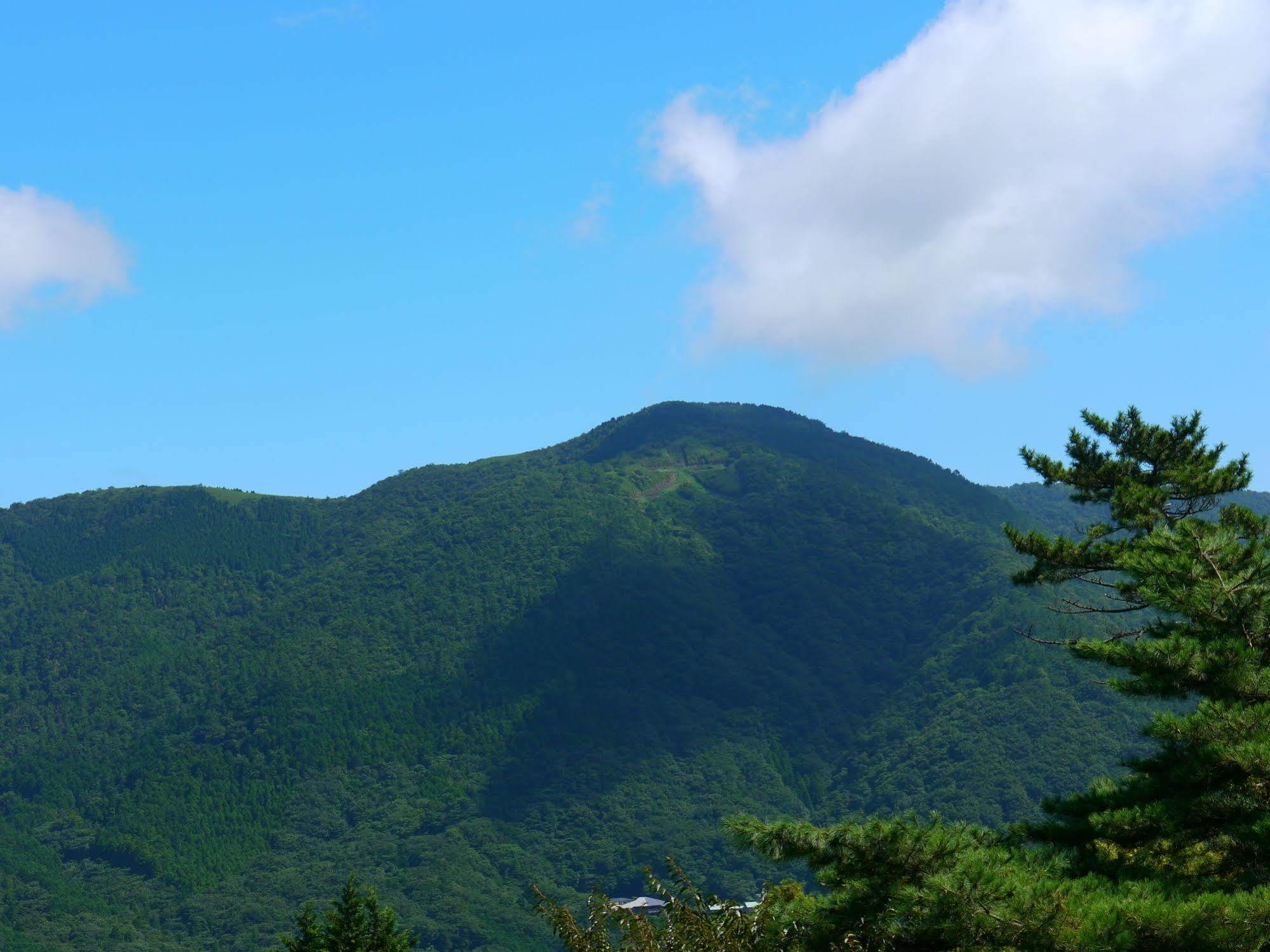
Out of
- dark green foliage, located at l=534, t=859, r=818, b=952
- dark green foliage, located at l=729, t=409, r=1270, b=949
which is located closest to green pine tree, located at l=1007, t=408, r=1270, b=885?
dark green foliage, located at l=729, t=409, r=1270, b=949

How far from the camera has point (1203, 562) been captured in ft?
48.3

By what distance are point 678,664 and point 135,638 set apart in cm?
7566

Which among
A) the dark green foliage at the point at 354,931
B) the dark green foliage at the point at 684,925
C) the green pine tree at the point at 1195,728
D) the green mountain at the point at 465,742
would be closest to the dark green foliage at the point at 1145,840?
the green pine tree at the point at 1195,728

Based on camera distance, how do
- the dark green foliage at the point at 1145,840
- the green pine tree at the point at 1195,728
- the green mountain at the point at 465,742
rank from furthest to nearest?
the green mountain at the point at 465,742 < the green pine tree at the point at 1195,728 < the dark green foliage at the point at 1145,840

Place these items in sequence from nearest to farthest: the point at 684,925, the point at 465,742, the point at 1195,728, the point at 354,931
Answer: the point at 1195,728 < the point at 684,925 < the point at 354,931 < the point at 465,742

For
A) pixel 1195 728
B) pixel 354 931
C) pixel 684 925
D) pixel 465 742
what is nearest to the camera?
pixel 1195 728

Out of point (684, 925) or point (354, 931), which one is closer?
point (684, 925)

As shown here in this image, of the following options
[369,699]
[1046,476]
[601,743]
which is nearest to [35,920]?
[369,699]

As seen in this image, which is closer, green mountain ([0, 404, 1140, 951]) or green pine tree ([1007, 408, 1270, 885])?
green pine tree ([1007, 408, 1270, 885])

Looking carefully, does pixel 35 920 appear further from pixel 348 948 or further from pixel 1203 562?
pixel 1203 562

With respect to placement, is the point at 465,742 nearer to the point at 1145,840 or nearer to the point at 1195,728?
the point at 1145,840

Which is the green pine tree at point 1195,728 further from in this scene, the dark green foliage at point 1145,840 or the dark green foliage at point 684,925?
the dark green foliage at point 684,925

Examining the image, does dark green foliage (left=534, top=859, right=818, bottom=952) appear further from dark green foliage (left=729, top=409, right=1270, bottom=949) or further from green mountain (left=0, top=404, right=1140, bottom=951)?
green mountain (left=0, top=404, right=1140, bottom=951)

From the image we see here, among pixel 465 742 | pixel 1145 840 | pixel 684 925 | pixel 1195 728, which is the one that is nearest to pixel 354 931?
pixel 684 925
